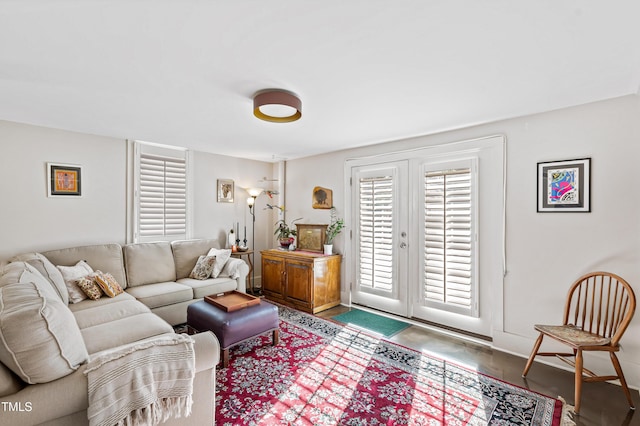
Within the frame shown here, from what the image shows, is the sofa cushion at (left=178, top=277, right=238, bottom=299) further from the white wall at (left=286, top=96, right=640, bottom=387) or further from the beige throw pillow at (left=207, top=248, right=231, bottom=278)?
the white wall at (left=286, top=96, right=640, bottom=387)

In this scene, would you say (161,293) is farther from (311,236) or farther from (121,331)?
(311,236)

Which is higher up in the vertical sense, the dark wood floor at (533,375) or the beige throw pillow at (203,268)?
the beige throw pillow at (203,268)

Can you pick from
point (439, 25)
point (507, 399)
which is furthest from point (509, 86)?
point (507, 399)

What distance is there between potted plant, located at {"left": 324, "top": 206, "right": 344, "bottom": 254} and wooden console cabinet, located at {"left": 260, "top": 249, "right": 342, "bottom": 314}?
15cm

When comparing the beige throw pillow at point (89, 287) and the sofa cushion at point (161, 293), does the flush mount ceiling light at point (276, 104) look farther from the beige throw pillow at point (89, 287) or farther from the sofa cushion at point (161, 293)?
the beige throw pillow at point (89, 287)

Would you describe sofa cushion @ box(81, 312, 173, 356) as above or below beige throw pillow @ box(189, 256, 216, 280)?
below

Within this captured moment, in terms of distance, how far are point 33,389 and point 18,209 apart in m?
3.01

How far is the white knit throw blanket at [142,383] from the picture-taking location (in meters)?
1.39

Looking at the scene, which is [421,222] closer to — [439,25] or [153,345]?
[439,25]

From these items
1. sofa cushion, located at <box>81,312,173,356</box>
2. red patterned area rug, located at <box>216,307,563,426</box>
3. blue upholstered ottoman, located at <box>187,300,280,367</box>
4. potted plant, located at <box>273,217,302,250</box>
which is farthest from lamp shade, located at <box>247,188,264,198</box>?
sofa cushion, located at <box>81,312,173,356</box>

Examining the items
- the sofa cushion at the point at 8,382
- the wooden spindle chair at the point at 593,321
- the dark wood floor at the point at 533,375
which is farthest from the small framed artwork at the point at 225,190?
the wooden spindle chair at the point at 593,321

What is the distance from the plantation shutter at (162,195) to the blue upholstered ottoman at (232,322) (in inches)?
72.3

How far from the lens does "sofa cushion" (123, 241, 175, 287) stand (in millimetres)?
3818

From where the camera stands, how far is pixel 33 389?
1327 mm
